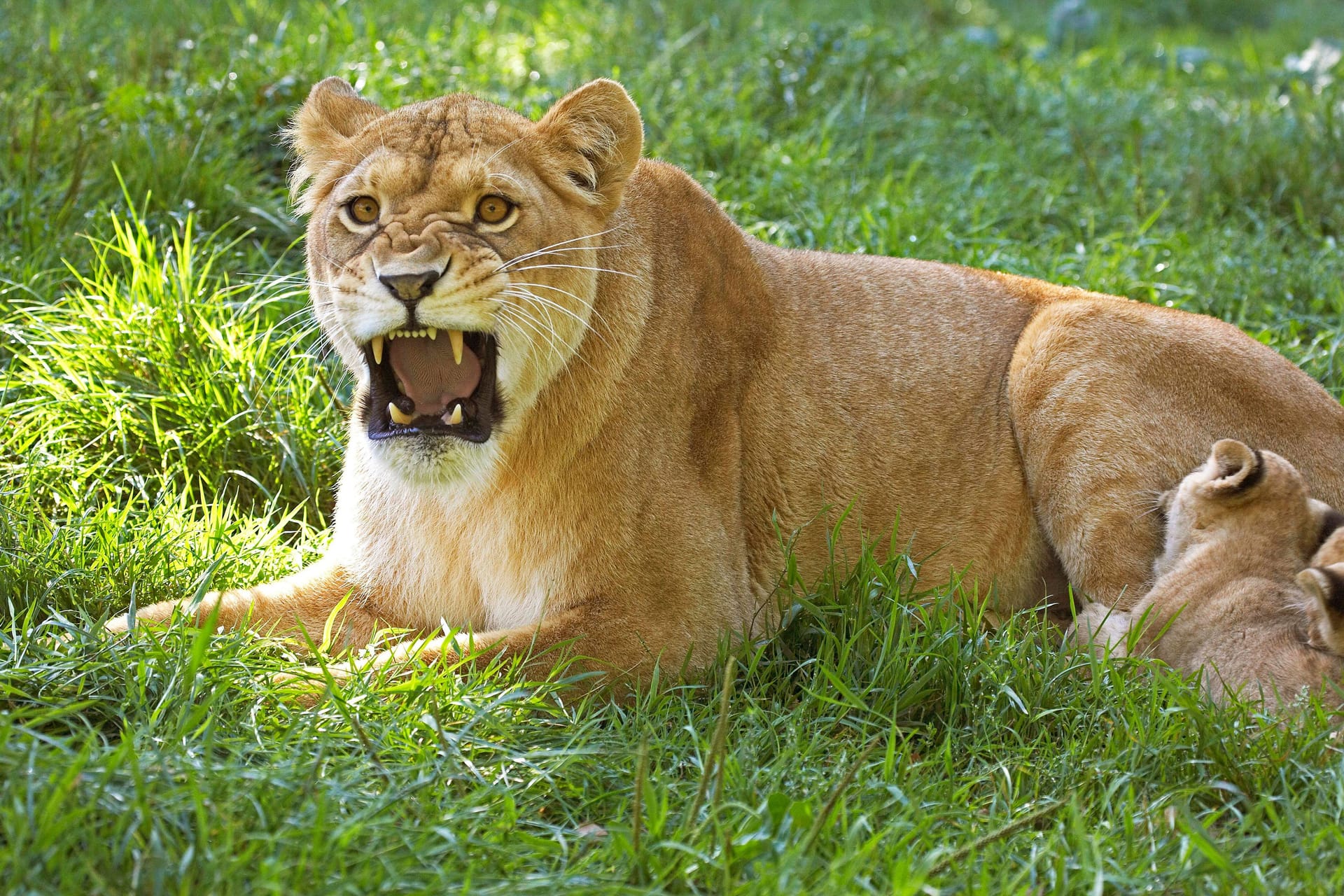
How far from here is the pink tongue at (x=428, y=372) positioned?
3510mm

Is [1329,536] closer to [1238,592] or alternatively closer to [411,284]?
[1238,592]

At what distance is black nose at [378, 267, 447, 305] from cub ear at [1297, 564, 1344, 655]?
7.07 feet

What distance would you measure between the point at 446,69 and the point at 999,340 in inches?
148

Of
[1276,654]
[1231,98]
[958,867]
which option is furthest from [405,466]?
[1231,98]

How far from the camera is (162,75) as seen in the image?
680 centimetres

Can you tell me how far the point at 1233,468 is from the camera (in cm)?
386

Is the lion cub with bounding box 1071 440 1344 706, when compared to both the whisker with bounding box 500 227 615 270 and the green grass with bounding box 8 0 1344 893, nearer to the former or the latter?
the green grass with bounding box 8 0 1344 893

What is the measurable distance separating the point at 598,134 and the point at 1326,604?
2.13 m

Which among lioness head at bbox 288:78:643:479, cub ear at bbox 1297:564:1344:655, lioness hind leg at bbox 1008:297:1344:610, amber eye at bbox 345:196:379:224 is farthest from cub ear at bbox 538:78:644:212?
cub ear at bbox 1297:564:1344:655

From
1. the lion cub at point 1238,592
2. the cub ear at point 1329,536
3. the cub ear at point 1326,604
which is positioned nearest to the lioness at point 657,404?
the lion cub at point 1238,592

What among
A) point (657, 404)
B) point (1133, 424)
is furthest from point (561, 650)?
point (1133, 424)

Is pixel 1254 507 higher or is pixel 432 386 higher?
pixel 432 386

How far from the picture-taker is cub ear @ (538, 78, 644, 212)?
3566mm

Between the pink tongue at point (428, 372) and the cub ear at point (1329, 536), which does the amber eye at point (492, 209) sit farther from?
the cub ear at point (1329, 536)
